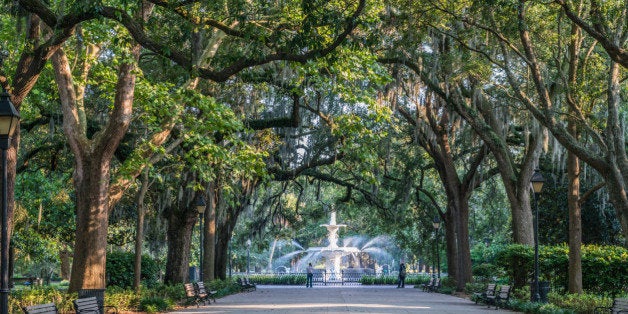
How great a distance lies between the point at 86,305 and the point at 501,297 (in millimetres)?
11872

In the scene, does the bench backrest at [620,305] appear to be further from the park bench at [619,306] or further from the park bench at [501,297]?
the park bench at [501,297]

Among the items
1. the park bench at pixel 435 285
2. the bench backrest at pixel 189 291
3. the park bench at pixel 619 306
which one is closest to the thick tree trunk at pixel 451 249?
the park bench at pixel 435 285

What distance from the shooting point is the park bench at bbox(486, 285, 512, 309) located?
23041 millimetres

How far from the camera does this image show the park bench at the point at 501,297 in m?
23.0

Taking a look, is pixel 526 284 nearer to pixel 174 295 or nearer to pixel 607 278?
pixel 607 278

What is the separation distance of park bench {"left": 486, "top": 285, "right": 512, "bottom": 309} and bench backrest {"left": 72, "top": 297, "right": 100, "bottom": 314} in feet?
37.4

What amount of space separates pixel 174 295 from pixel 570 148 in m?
13.4

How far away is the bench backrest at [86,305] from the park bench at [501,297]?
37.4 ft

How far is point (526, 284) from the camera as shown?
25688mm

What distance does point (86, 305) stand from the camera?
1611 centimetres

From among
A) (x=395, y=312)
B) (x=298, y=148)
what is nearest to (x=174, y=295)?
(x=395, y=312)

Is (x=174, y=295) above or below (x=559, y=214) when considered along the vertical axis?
below

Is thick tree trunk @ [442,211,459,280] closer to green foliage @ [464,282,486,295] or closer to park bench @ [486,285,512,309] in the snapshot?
green foliage @ [464,282,486,295]

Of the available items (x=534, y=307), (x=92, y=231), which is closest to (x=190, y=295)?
(x=92, y=231)
